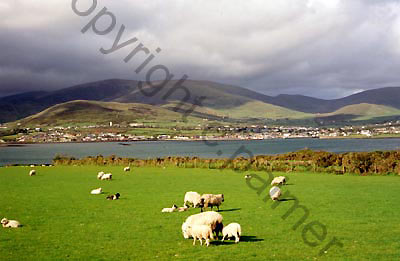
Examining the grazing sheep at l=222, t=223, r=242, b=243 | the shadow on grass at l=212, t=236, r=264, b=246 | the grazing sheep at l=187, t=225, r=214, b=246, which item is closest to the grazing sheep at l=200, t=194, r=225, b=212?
the shadow on grass at l=212, t=236, r=264, b=246

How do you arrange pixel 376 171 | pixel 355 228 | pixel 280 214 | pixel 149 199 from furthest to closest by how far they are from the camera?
pixel 376 171, pixel 149 199, pixel 280 214, pixel 355 228

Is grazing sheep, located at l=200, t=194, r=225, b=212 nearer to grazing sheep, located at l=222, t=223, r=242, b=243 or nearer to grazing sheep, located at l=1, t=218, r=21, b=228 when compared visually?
grazing sheep, located at l=222, t=223, r=242, b=243

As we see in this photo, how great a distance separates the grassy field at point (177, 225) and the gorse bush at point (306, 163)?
1624 cm

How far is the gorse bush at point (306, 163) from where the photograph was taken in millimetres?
47750

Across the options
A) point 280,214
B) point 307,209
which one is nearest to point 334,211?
point 307,209

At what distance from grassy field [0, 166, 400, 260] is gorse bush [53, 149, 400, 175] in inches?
639

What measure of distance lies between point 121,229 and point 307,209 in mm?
11275

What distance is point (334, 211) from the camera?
22.0 meters

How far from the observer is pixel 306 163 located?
54125mm

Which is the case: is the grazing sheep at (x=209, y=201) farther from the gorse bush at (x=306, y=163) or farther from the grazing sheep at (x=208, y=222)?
the gorse bush at (x=306, y=163)

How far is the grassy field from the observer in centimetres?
1391

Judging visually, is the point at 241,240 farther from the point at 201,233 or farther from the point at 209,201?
the point at 209,201

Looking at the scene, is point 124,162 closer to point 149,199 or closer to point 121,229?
point 149,199

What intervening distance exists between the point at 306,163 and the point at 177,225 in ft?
129
